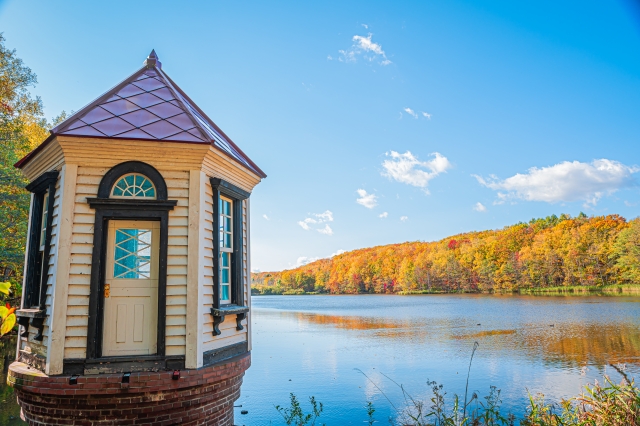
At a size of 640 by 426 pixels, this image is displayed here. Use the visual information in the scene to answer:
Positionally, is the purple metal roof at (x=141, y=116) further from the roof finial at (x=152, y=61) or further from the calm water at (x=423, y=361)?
the calm water at (x=423, y=361)

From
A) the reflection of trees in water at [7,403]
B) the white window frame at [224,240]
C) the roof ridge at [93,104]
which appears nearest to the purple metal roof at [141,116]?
the roof ridge at [93,104]

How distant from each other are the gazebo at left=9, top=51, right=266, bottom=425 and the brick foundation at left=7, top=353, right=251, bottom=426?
0.01m

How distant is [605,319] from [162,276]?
1133 inches

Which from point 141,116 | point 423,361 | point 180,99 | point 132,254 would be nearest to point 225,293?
point 132,254

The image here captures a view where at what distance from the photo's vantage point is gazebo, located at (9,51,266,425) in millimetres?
5051

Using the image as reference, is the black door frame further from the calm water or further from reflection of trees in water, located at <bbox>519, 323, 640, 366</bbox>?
reflection of trees in water, located at <bbox>519, 323, 640, 366</bbox>

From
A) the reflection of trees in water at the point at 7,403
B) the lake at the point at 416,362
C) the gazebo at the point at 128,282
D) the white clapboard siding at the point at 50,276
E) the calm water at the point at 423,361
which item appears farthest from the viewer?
the calm water at the point at 423,361

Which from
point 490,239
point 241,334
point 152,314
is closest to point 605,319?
point 241,334

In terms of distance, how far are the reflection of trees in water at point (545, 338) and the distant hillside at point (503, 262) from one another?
148ft

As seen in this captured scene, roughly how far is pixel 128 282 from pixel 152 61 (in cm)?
416

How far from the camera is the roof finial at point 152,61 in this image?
287 inches

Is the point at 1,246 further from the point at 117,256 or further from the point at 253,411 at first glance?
the point at 117,256

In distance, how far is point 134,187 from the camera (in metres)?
5.56

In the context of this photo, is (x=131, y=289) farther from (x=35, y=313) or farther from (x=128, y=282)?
(x=35, y=313)
